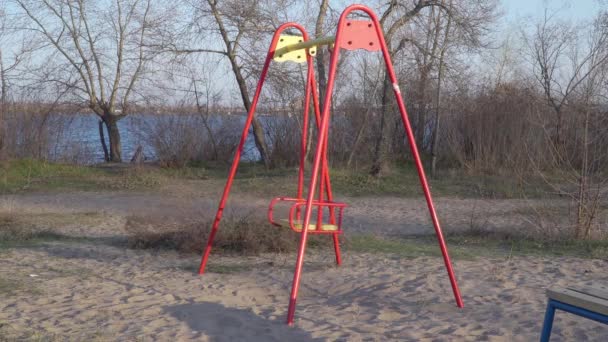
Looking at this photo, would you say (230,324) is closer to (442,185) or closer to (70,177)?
(442,185)

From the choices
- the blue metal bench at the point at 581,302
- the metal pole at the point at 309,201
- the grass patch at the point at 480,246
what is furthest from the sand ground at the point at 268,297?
the blue metal bench at the point at 581,302

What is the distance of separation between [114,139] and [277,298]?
47.7 ft

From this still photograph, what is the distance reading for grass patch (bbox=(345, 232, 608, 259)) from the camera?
24.7 feet

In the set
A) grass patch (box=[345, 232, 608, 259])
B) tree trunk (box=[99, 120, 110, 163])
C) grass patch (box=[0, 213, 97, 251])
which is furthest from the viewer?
tree trunk (box=[99, 120, 110, 163])

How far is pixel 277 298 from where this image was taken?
18.3 ft

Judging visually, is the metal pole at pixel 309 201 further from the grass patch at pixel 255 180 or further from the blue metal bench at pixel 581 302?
the grass patch at pixel 255 180

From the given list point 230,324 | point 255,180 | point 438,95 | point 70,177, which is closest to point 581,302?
point 230,324

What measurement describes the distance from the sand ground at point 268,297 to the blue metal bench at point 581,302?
0.84m

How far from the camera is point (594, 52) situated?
10.4 metres

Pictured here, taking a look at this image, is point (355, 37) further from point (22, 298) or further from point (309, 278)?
point (22, 298)

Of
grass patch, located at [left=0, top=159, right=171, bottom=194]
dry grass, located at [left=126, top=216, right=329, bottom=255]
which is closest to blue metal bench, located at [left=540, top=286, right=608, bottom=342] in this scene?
dry grass, located at [left=126, top=216, right=329, bottom=255]

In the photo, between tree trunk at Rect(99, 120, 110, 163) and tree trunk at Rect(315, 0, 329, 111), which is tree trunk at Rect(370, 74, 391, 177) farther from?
tree trunk at Rect(99, 120, 110, 163)

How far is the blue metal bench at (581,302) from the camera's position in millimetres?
3314

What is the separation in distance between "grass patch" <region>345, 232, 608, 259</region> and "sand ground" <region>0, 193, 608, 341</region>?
405mm
